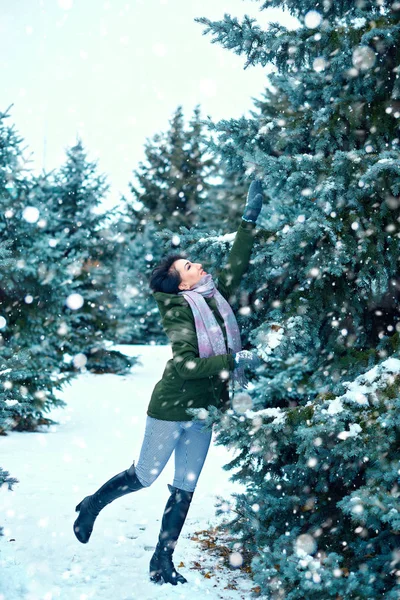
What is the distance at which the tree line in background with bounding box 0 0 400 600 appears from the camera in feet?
9.29

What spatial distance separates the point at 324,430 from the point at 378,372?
18.4 inches

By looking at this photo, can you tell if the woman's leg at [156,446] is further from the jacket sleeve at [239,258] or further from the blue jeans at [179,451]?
the jacket sleeve at [239,258]

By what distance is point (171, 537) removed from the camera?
3.81 metres

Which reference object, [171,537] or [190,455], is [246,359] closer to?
[190,455]

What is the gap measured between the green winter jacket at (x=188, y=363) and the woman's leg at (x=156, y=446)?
0.07 m

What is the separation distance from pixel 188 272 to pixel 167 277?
0.17 metres

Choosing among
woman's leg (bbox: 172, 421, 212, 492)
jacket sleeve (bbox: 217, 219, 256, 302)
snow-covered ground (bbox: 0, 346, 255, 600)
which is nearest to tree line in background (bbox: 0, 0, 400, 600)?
jacket sleeve (bbox: 217, 219, 256, 302)

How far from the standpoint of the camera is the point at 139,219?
26.9m

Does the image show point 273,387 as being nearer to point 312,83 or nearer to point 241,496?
point 241,496

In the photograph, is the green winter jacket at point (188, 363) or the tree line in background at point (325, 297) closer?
the tree line in background at point (325, 297)

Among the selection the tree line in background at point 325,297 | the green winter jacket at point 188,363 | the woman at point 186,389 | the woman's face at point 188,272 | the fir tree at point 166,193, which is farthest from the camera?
the fir tree at point 166,193

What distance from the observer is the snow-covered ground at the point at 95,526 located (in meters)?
3.75

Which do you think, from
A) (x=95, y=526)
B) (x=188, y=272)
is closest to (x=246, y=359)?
(x=188, y=272)

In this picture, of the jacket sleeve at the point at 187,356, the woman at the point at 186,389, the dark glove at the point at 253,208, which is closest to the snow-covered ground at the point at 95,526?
the woman at the point at 186,389
